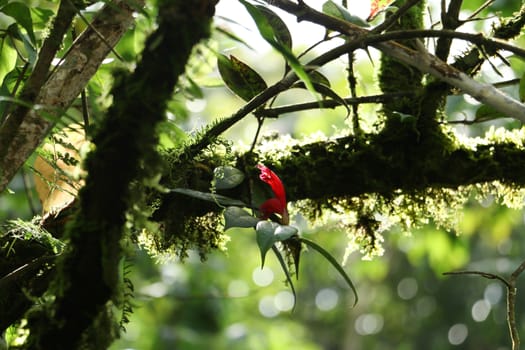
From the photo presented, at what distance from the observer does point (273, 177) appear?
0.94 m

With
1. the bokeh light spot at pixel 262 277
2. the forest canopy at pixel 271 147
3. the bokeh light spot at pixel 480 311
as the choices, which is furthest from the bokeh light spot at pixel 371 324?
the forest canopy at pixel 271 147

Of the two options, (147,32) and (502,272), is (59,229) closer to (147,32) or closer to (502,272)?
(147,32)

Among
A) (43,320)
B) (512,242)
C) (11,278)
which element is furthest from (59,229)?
(512,242)

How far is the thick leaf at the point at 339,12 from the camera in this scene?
89 centimetres

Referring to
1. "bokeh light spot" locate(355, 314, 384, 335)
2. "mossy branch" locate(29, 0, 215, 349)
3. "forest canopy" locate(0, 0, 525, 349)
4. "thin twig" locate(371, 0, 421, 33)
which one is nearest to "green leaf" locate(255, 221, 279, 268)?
"forest canopy" locate(0, 0, 525, 349)

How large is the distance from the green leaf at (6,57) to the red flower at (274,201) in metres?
0.37

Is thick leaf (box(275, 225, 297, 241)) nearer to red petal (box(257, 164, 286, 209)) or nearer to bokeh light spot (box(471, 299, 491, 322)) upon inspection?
red petal (box(257, 164, 286, 209))

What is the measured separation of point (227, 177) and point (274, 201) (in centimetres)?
7

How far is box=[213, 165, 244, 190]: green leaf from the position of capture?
92 cm

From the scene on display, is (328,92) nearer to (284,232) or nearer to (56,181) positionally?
(284,232)

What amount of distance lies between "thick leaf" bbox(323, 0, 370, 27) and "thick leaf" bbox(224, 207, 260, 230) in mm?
260

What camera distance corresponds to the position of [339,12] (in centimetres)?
94

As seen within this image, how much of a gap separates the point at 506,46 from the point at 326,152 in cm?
27

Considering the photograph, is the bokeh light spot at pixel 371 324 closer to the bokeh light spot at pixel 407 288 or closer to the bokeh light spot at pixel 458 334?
the bokeh light spot at pixel 407 288
